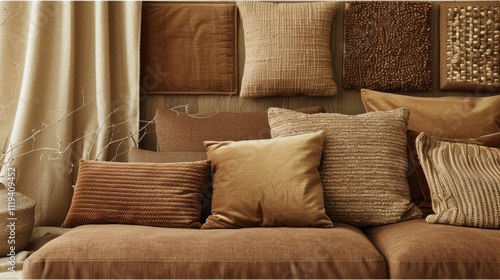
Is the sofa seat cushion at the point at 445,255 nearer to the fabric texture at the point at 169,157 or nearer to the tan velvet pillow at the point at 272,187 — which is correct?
the tan velvet pillow at the point at 272,187

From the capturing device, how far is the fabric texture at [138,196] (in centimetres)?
200

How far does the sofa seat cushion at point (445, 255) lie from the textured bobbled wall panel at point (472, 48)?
3.48ft

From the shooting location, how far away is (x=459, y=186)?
6.48 feet

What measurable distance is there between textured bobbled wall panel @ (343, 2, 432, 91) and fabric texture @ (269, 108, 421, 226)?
0.53 m

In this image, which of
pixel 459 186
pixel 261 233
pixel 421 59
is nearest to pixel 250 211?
pixel 261 233

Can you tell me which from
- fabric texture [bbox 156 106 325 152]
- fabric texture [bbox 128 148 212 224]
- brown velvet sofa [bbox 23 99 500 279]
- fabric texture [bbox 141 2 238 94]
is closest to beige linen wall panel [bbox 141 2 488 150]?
fabric texture [bbox 141 2 238 94]

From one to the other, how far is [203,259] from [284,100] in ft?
3.87

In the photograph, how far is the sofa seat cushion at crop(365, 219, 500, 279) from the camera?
167 cm

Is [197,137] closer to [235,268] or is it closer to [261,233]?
[261,233]

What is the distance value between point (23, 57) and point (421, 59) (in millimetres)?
1785

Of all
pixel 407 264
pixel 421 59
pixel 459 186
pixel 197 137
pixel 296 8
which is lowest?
pixel 407 264

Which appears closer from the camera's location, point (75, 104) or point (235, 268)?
point (235, 268)

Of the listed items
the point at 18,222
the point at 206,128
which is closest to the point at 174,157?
the point at 206,128

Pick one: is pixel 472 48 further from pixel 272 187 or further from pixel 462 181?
pixel 272 187
